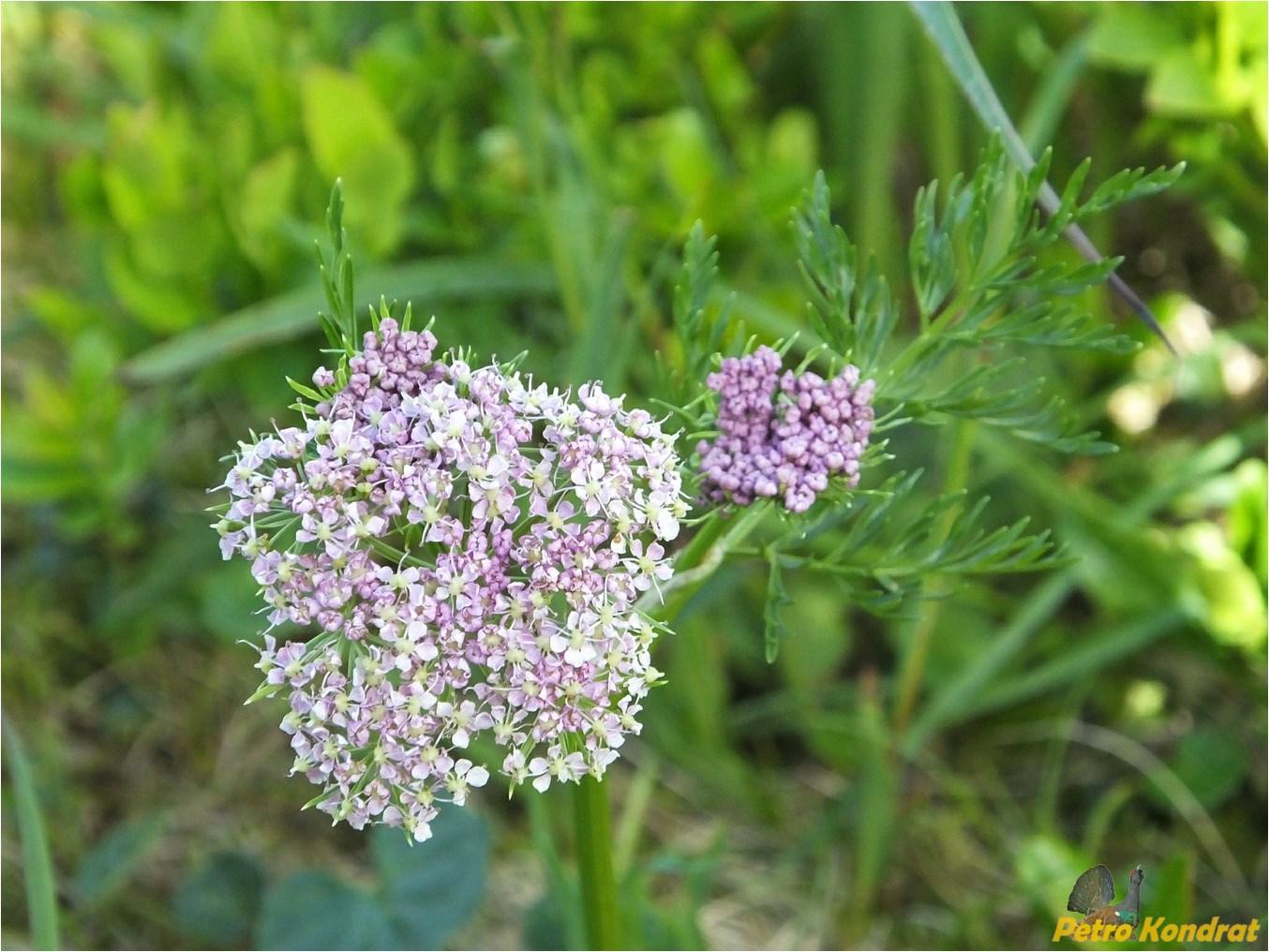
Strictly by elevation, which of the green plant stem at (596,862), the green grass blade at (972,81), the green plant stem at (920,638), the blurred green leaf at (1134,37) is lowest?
the green plant stem at (596,862)

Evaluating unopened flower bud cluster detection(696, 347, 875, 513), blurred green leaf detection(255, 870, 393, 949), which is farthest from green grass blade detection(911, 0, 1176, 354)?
blurred green leaf detection(255, 870, 393, 949)

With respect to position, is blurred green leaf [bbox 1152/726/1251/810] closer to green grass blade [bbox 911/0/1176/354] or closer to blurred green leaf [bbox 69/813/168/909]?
green grass blade [bbox 911/0/1176/354]

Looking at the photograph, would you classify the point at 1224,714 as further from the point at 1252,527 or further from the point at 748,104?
the point at 748,104

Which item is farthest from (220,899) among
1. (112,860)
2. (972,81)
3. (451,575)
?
(972,81)

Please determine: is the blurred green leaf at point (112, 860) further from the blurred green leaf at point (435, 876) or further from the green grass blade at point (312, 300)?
the green grass blade at point (312, 300)

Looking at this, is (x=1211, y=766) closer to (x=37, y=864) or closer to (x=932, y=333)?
(x=932, y=333)

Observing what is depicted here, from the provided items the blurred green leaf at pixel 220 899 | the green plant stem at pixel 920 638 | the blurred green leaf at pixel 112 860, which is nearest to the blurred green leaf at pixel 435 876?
the blurred green leaf at pixel 220 899
